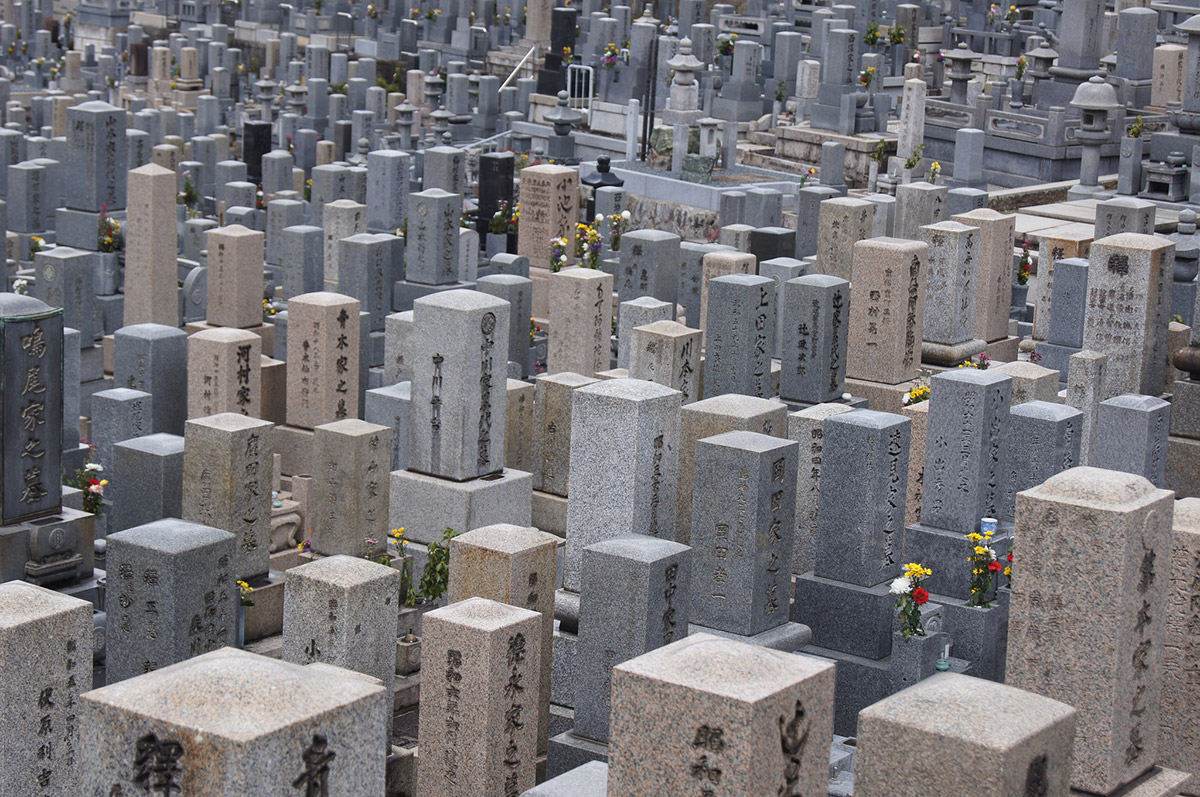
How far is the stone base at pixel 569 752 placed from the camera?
7.87m

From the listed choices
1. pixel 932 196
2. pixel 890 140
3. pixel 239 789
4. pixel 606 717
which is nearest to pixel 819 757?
pixel 239 789

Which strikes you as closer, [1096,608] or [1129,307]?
[1096,608]

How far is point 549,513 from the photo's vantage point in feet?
36.4

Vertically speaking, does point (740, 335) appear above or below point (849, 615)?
above

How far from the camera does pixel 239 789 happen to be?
4.30 meters

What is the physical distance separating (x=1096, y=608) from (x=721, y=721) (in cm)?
190

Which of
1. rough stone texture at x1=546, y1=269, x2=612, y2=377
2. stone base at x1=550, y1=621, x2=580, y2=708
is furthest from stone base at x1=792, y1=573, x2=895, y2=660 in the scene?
rough stone texture at x1=546, y1=269, x2=612, y2=377

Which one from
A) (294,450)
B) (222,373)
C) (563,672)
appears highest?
(222,373)

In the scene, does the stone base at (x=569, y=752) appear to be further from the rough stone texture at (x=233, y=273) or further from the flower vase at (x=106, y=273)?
the flower vase at (x=106, y=273)

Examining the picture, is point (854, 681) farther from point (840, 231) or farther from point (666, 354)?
point (840, 231)

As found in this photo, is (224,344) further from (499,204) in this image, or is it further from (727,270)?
(499,204)

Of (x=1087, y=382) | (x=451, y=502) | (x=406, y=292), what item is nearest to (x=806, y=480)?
(x=451, y=502)

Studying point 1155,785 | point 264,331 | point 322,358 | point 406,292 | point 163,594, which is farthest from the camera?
point 406,292

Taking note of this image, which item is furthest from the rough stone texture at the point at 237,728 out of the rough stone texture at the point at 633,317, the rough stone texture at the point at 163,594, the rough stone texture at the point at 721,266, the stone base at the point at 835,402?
the rough stone texture at the point at 721,266
